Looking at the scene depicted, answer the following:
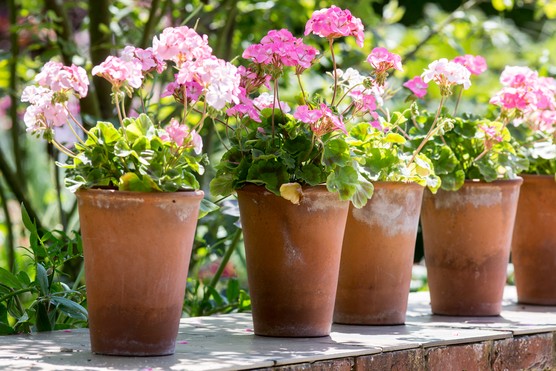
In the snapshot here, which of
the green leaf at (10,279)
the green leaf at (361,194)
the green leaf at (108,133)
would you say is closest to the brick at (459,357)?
the green leaf at (361,194)

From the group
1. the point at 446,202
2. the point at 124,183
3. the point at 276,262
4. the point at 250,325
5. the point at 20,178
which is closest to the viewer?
the point at 124,183

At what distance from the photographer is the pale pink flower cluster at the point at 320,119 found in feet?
7.99

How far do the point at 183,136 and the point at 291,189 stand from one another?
0.41 meters

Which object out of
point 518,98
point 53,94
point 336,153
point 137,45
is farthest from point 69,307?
point 137,45

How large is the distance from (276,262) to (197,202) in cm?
40

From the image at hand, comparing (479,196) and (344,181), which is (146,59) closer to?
(344,181)

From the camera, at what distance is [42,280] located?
2781 mm

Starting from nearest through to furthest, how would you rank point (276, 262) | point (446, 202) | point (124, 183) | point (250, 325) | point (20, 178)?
1. point (124, 183)
2. point (276, 262)
3. point (250, 325)
4. point (446, 202)
5. point (20, 178)

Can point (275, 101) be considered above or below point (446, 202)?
above

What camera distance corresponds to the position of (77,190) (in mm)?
2260

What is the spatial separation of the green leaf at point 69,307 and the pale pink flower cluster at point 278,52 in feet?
2.76

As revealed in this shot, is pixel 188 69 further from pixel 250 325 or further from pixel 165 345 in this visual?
pixel 250 325

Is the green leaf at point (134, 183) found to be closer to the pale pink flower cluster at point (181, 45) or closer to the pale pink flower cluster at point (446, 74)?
the pale pink flower cluster at point (181, 45)

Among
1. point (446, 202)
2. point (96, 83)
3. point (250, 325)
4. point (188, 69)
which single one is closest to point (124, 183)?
point (188, 69)
